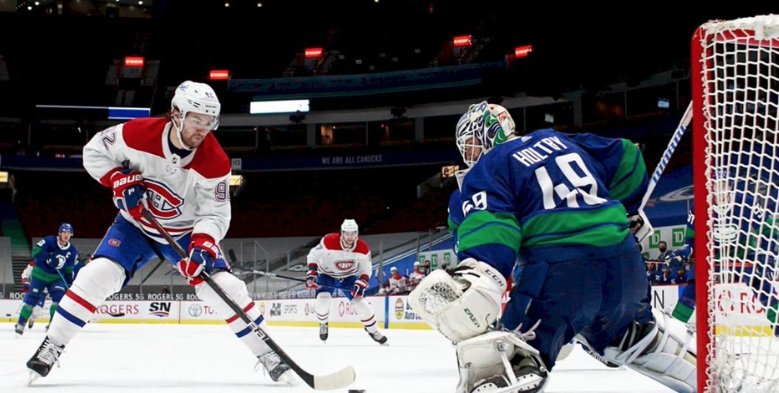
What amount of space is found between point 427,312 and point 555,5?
1780 centimetres

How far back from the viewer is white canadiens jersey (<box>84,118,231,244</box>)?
385cm

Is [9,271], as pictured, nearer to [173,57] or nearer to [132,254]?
[173,57]

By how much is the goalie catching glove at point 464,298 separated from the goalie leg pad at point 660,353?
577 mm

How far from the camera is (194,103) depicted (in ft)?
12.1

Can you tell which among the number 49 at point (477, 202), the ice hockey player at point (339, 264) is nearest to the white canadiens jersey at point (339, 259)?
the ice hockey player at point (339, 264)

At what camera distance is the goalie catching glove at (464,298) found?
184 centimetres

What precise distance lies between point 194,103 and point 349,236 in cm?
543

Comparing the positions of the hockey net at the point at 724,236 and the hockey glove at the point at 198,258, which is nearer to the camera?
the hockey net at the point at 724,236

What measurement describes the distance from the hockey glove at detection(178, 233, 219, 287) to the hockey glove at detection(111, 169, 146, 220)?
1.03 feet

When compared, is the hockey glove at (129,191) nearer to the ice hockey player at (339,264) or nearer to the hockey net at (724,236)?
the hockey net at (724,236)

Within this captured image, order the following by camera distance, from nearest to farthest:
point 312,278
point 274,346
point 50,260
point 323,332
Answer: point 274,346 → point 323,332 → point 312,278 → point 50,260

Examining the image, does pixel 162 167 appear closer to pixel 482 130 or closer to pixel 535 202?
pixel 482 130

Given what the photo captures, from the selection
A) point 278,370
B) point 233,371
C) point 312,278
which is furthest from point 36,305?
point 278,370

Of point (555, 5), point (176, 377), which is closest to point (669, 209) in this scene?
point (555, 5)
